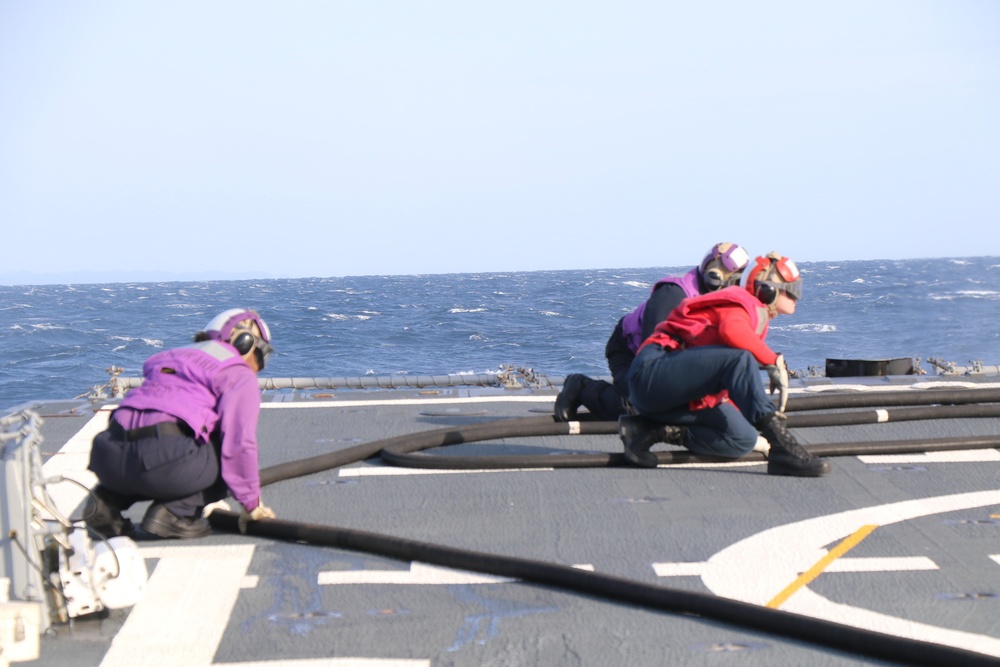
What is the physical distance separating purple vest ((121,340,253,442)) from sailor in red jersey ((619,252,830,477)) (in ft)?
7.75

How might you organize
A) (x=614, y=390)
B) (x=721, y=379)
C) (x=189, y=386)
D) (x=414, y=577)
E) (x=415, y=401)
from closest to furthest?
(x=414, y=577)
(x=189, y=386)
(x=721, y=379)
(x=614, y=390)
(x=415, y=401)

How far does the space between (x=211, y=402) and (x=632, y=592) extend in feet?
6.48

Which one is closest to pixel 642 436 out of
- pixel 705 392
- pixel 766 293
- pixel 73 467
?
pixel 705 392

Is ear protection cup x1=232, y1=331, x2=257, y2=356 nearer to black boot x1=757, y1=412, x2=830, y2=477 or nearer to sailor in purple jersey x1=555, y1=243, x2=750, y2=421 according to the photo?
sailor in purple jersey x1=555, y1=243, x2=750, y2=421

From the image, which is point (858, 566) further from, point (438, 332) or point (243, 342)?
point (438, 332)

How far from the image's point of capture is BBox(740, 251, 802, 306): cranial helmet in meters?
6.00

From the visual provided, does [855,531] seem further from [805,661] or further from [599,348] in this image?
[599,348]

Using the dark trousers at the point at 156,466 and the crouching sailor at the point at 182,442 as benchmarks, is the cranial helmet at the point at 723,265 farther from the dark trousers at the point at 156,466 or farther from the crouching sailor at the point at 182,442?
the dark trousers at the point at 156,466

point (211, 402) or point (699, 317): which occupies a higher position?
point (699, 317)

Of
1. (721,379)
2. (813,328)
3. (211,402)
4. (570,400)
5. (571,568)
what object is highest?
(211,402)

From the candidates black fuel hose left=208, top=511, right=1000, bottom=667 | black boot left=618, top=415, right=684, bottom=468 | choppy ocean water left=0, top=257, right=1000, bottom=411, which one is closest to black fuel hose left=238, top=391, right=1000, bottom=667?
black fuel hose left=208, top=511, right=1000, bottom=667

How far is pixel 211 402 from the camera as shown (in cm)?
470

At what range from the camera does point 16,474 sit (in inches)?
141

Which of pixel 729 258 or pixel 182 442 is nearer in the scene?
pixel 182 442
